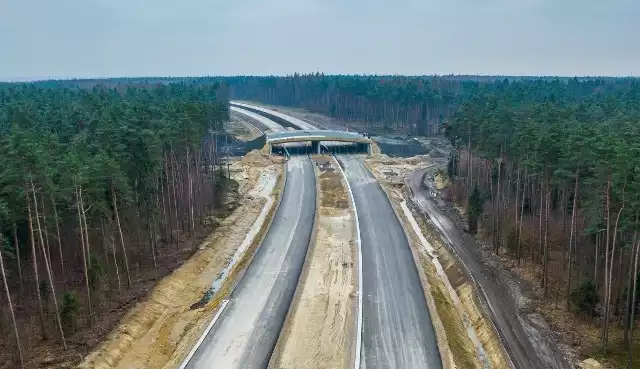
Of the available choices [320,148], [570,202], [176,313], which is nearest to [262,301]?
[176,313]

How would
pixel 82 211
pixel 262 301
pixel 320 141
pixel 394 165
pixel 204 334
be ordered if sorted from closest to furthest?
pixel 204 334, pixel 82 211, pixel 262 301, pixel 394 165, pixel 320 141

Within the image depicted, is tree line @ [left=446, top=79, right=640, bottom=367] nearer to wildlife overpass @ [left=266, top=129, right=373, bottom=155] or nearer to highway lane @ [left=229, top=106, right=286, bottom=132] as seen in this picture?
wildlife overpass @ [left=266, top=129, right=373, bottom=155]

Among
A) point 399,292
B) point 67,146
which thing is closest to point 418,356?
point 399,292

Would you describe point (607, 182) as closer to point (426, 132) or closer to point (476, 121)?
point (476, 121)

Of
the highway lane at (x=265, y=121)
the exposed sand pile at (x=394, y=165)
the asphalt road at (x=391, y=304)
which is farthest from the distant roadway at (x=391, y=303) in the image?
the highway lane at (x=265, y=121)

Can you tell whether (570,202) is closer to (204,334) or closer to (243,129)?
(204,334)

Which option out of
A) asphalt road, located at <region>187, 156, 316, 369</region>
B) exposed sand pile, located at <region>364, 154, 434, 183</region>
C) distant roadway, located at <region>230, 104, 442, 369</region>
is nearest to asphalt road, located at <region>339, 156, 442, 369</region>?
distant roadway, located at <region>230, 104, 442, 369</region>
